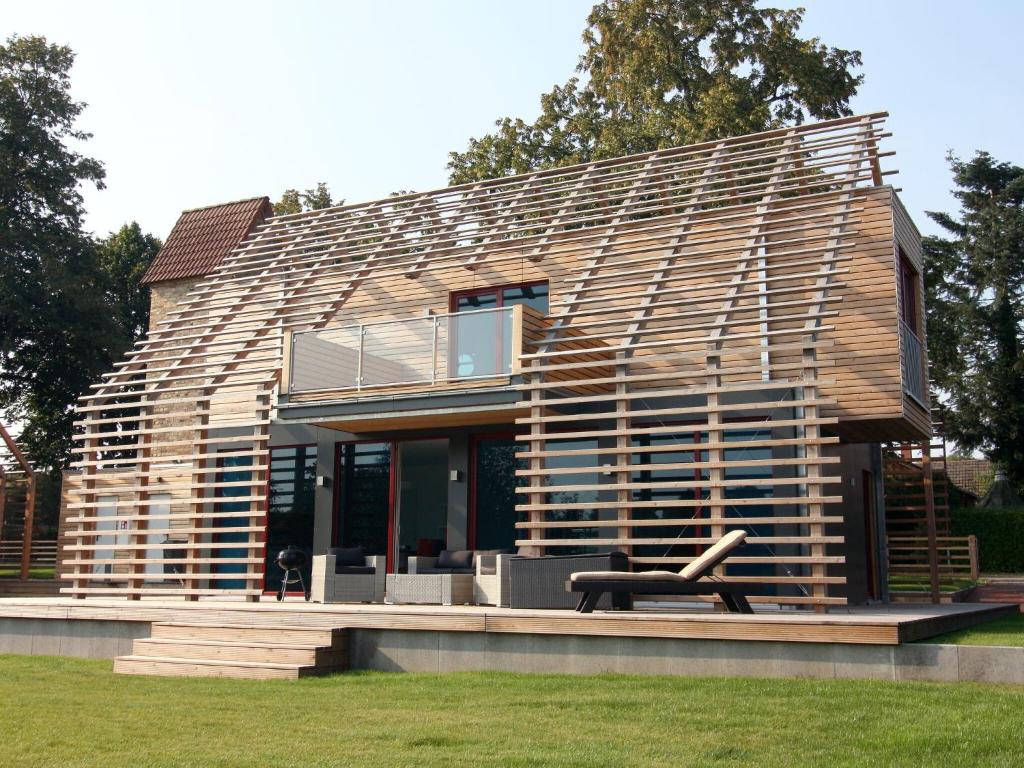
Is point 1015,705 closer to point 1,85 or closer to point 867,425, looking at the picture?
point 867,425

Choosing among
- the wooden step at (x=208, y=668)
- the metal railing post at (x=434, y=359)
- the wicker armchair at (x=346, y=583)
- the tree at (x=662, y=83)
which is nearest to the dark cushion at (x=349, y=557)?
the wicker armchair at (x=346, y=583)

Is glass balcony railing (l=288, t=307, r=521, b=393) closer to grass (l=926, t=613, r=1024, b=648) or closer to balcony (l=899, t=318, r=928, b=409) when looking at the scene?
balcony (l=899, t=318, r=928, b=409)

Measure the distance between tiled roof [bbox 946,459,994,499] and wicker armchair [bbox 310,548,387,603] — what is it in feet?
119

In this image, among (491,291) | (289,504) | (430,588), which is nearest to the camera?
(430,588)

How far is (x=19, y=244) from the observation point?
31.0 meters

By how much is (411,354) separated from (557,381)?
2.12m

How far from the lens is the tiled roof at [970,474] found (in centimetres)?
4328

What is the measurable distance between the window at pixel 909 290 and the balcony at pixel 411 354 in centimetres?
531

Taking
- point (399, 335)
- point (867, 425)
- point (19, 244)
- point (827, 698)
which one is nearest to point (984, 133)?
point (867, 425)

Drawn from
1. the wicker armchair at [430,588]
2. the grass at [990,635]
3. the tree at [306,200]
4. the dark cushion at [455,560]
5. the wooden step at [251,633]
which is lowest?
the wooden step at [251,633]

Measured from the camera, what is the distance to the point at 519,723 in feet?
21.2

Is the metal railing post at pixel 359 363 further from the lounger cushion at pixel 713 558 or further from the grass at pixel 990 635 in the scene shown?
the grass at pixel 990 635

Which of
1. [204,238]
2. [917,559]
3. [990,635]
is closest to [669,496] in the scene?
[990,635]

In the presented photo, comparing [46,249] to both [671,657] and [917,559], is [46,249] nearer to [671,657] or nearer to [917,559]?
[917,559]
